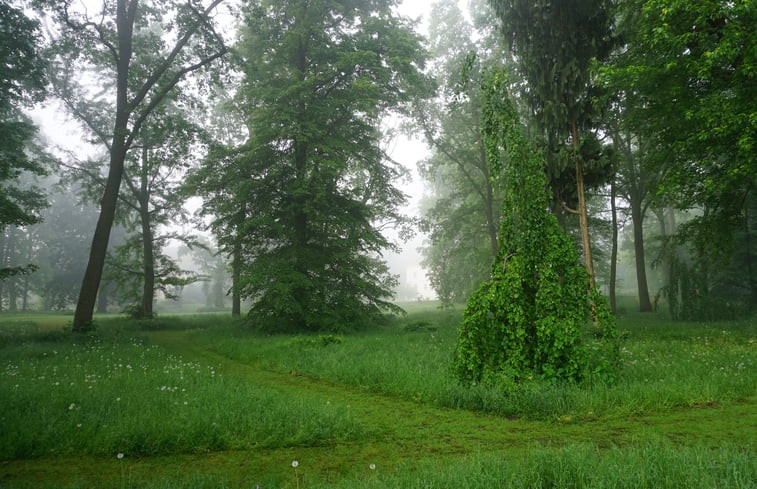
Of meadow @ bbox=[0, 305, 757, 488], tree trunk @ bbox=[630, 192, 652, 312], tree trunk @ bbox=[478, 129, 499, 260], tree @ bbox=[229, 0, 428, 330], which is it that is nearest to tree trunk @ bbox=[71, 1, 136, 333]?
tree @ bbox=[229, 0, 428, 330]

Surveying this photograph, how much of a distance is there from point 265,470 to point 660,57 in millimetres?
14181

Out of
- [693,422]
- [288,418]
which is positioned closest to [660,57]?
[693,422]

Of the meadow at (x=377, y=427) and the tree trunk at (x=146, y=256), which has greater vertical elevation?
the tree trunk at (x=146, y=256)

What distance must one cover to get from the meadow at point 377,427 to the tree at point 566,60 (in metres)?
7.88

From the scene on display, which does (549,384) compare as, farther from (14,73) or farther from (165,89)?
(14,73)

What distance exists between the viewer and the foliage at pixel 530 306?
6.48m

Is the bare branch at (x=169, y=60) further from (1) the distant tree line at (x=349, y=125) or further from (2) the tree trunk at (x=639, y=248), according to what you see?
(2) the tree trunk at (x=639, y=248)

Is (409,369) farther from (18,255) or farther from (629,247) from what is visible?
(18,255)

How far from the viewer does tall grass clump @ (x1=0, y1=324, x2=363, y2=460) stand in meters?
4.74

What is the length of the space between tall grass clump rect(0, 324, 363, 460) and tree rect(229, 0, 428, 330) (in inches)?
290

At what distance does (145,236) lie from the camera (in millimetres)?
22875

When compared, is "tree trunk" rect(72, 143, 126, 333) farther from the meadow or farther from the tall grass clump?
the tall grass clump

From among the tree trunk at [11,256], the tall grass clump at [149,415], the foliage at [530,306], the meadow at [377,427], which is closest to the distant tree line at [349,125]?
the foliage at [530,306]

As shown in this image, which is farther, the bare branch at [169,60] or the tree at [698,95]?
the bare branch at [169,60]
